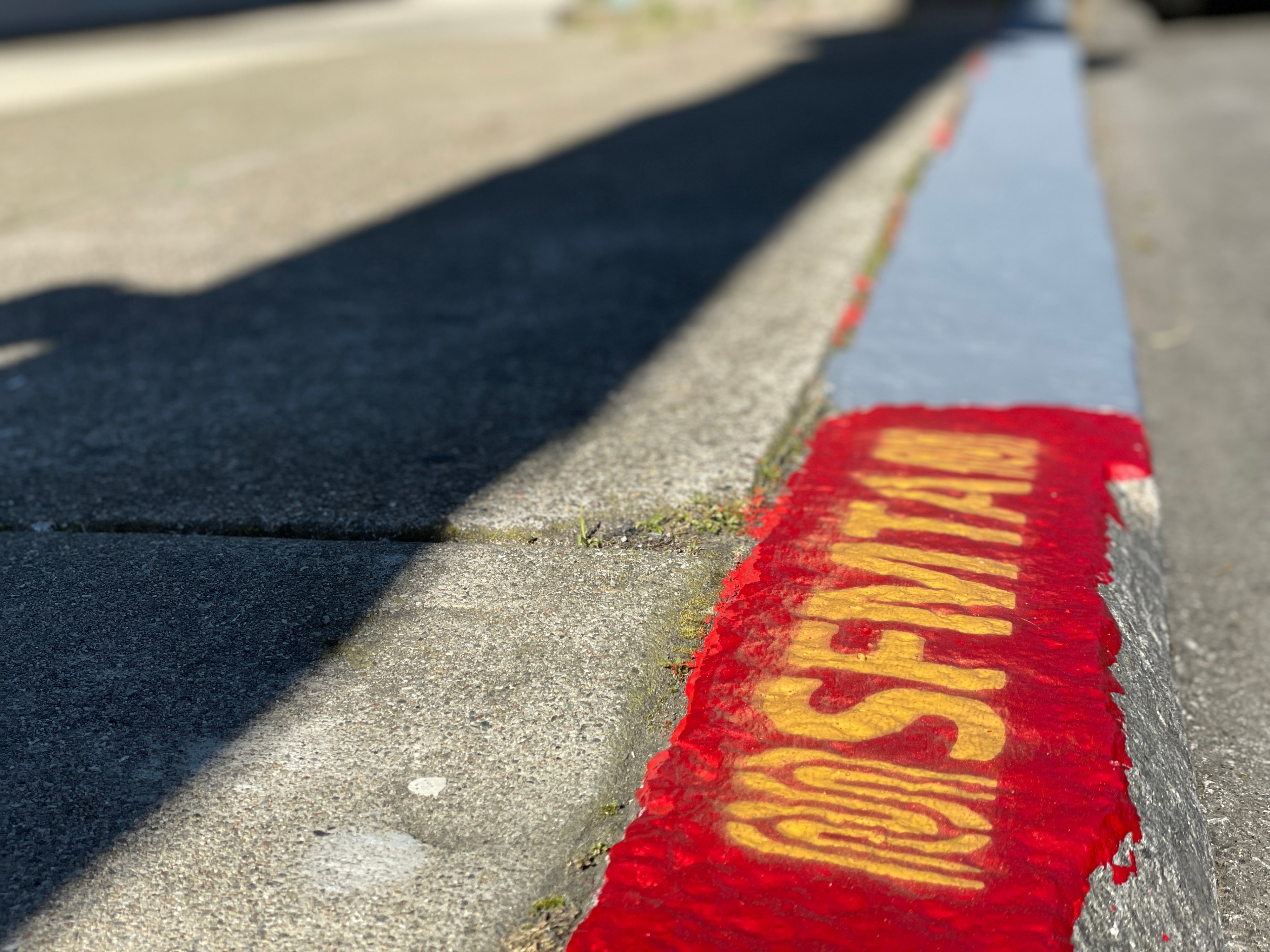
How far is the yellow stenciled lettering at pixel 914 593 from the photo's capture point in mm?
1727

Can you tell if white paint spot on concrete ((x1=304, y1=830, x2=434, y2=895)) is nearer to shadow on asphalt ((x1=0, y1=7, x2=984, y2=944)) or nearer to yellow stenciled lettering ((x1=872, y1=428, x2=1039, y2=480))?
shadow on asphalt ((x1=0, y1=7, x2=984, y2=944))

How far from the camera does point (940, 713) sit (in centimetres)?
152

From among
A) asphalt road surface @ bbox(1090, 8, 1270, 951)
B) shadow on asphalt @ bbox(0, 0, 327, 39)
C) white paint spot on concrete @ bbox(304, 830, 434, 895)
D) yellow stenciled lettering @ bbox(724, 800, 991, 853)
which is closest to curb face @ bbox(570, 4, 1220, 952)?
yellow stenciled lettering @ bbox(724, 800, 991, 853)

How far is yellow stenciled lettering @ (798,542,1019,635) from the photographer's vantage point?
1727mm

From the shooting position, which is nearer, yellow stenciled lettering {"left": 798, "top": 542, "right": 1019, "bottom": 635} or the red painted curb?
the red painted curb

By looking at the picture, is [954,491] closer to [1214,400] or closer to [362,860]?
[362,860]

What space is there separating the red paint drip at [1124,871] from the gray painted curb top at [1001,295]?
1.34m

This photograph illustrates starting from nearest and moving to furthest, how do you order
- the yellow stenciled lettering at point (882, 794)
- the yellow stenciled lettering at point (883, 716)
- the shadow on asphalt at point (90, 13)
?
the yellow stenciled lettering at point (882, 794)
the yellow stenciled lettering at point (883, 716)
the shadow on asphalt at point (90, 13)

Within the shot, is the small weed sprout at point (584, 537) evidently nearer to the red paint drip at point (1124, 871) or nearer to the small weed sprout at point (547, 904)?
the small weed sprout at point (547, 904)

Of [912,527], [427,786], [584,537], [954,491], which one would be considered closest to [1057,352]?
[954,491]

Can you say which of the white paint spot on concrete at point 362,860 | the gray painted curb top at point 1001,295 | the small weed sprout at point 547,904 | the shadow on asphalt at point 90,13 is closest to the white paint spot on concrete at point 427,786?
the white paint spot on concrete at point 362,860

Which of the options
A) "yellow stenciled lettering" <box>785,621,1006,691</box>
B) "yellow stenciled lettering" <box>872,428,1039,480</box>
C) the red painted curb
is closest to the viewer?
the red painted curb

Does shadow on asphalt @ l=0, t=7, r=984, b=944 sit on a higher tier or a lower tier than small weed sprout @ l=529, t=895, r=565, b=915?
higher

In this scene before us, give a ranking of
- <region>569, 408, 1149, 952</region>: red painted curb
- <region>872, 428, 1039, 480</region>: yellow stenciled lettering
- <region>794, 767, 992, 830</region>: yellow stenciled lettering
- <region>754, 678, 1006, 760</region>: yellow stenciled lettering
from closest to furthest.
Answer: <region>569, 408, 1149, 952</region>: red painted curb < <region>794, 767, 992, 830</region>: yellow stenciled lettering < <region>754, 678, 1006, 760</region>: yellow stenciled lettering < <region>872, 428, 1039, 480</region>: yellow stenciled lettering
